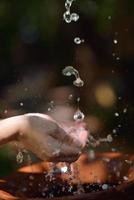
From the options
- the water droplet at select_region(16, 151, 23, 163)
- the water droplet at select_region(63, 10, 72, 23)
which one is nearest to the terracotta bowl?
the water droplet at select_region(16, 151, 23, 163)

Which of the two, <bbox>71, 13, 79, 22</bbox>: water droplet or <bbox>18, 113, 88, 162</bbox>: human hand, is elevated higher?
<bbox>71, 13, 79, 22</bbox>: water droplet

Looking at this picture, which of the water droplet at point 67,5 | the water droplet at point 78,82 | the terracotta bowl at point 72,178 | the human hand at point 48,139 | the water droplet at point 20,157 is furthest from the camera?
the water droplet at point 78,82

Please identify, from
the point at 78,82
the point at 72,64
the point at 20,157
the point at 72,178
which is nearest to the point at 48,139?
the point at 72,178

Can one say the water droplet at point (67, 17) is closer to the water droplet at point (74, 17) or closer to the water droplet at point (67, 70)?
the water droplet at point (74, 17)

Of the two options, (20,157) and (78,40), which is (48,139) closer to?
(20,157)

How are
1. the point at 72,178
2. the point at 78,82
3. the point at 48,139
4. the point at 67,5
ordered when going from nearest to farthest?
the point at 48,139 → the point at 72,178 → the point at 67,5 → the point at 78,82

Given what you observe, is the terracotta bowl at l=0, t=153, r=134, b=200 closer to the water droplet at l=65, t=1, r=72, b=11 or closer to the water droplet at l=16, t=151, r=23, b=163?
the water droplet at l=16, t=151, r=23, b=163

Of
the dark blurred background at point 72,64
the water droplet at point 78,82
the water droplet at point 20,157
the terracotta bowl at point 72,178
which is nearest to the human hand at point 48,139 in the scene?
the terracotta bowl at point 72,178

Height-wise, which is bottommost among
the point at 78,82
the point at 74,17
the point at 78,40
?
the point at 78,82
